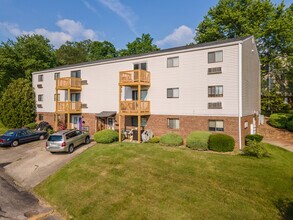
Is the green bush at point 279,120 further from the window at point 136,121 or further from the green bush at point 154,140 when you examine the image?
the window at point 136,121

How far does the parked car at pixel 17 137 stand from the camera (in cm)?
2175

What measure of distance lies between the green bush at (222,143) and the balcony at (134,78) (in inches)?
342

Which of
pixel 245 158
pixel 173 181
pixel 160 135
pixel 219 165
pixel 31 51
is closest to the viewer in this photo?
pixel 173 181

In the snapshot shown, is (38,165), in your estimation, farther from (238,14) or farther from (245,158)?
(238,14)

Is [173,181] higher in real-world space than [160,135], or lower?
lower

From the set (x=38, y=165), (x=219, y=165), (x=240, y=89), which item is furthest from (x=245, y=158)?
(x=38, y=165)

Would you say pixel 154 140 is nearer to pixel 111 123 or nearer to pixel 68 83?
pixel 111 123

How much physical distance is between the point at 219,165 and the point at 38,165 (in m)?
13.4

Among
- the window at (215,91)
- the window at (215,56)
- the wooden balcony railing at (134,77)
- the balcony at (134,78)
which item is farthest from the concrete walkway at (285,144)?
the wooden balcony railing at (134,77)

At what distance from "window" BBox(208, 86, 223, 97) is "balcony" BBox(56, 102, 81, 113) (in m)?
16.6

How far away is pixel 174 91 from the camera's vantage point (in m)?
21.1

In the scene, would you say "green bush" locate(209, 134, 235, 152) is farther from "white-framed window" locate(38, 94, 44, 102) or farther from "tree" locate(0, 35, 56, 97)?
→ "tree" locate(0, 35, 56, 97)

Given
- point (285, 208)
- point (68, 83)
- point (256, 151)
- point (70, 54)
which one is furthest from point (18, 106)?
point (70, 54)

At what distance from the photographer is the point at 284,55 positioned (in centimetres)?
3347
